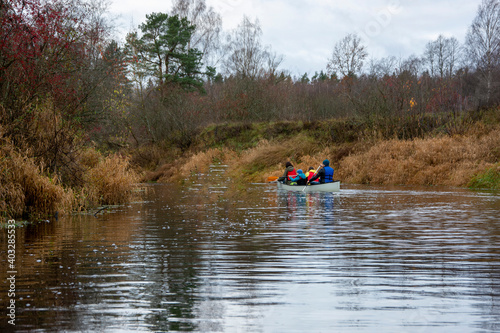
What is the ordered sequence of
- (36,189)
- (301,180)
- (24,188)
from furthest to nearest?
1. (301,180)
2. (36,189)
3. (24,188)

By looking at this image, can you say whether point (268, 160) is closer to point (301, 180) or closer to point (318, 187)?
point (301, 180)

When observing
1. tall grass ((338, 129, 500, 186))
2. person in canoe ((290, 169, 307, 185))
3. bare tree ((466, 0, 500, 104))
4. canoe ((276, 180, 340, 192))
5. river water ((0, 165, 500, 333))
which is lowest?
river water ((0, 165, 500, 333))

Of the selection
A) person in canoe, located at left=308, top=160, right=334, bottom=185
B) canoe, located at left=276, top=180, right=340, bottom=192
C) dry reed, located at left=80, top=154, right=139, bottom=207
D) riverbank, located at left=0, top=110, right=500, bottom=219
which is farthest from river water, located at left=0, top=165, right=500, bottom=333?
person in canoe, located at left=308, top=160, right=334, bottom=185

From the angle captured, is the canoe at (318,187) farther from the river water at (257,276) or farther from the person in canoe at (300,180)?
the river water at (257,276)

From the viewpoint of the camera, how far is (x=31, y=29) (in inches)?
551

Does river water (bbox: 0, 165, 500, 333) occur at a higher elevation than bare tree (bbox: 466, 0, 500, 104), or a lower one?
lower

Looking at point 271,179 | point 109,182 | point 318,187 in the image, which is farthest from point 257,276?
point 271,179

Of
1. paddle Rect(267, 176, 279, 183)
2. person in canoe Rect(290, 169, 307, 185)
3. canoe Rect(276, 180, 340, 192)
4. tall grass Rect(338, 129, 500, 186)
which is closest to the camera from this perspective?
canoe Rect(276, 180, 340, 192)

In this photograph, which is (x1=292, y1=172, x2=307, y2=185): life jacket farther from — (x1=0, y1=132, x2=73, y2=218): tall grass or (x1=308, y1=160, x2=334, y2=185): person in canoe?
(x1=0, y1=132, x2=73, y2=218): tall grass

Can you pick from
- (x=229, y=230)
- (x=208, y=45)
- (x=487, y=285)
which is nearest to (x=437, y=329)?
(x=487, y=285)

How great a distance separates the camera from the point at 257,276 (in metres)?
7.20

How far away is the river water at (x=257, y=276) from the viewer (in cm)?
520

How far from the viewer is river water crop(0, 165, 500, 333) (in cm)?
520

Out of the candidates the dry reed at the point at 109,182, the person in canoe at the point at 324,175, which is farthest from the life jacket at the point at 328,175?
the dry reed at the point at 109,182
